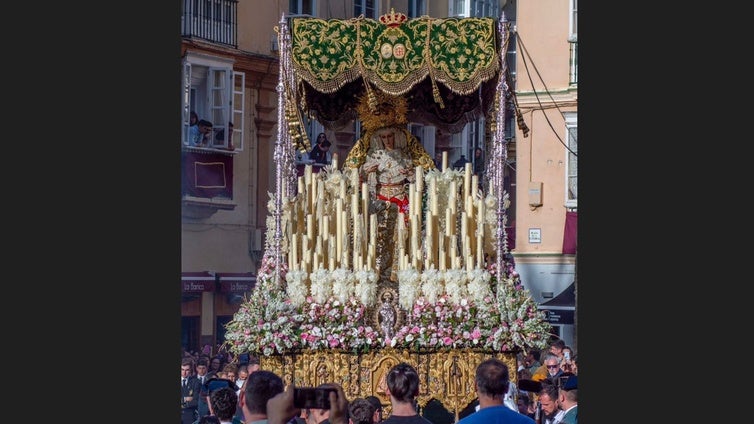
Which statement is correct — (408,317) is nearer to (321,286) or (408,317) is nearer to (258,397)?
(321,286)

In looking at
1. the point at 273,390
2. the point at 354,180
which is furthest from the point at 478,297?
the point at 273,390

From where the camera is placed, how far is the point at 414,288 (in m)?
15.6

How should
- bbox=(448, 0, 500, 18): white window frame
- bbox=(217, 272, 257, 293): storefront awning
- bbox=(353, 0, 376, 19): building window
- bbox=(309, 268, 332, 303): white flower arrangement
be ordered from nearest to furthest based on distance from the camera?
bbox=(309, 268, 332, 303): white flower arrangement
bbox=(217, 272, 257, 293): storefront awning
bbox=(448, 0, 500, 18): white window frame
bbox=(353, 0, 376, 19): building window

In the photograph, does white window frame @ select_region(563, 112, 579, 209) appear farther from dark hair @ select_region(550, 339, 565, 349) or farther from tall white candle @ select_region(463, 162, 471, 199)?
dark hair @ select_region(550, 339, 565, 349)

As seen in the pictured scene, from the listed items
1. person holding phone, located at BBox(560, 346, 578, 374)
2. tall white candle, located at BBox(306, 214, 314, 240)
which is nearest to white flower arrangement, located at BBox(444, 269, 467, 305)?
person holding phone, located at BBox(560, 346, 578, 374)

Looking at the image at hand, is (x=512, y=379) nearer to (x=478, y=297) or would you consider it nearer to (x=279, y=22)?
(x=478, y=297)

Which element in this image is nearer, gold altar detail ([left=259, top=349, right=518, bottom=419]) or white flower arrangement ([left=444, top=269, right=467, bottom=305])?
gold altar detail ([left=259, top=349, right=518, bottom=419])

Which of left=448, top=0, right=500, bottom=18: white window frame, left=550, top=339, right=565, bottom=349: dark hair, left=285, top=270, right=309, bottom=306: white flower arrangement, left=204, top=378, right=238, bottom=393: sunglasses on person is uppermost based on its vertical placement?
left=448, top=0, right=500, bottom=18: white window frame

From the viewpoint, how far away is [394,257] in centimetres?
1612

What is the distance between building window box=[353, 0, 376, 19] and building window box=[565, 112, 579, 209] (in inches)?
98.2

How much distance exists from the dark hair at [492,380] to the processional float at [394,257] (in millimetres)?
5552

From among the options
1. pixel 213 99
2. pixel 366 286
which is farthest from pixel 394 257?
pixel 213 99

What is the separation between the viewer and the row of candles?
15664 millimetres

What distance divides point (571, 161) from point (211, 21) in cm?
396
